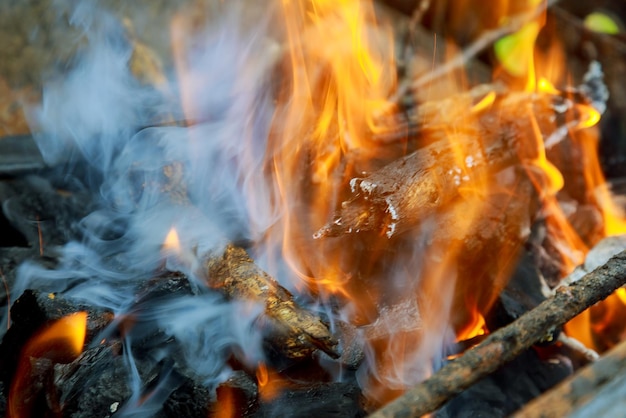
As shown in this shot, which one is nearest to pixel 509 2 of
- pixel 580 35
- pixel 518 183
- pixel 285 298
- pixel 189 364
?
pixel 580 35

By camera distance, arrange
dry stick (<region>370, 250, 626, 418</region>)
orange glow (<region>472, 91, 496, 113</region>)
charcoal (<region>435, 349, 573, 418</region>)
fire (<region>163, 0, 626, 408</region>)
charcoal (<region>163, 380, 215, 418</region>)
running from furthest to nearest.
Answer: orange glow (<region>472, 91, 496, 113</region>), fire (<region>163, 0, 626, 408</region>), charcoal (<region>435, 349, 573, 418</region>), charcoal (<region>163, 380, 215, 418</region>), dry stick (<region>370, 250, 626, 418</region>)

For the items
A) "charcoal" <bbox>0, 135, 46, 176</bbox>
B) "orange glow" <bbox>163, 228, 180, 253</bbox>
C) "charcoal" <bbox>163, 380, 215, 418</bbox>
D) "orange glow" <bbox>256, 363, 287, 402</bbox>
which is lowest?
"charcoal" <bbox>163, 380, 215, 418</bbox>

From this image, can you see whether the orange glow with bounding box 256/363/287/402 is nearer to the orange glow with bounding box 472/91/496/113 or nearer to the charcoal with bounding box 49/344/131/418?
the charcoal with bounding box 49/344/131/418

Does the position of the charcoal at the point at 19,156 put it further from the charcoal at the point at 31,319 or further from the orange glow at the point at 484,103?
the orange glow at the point at 484,103

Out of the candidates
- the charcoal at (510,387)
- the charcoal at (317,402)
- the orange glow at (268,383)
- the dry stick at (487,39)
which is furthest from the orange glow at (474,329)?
the dry stick at (487,39)

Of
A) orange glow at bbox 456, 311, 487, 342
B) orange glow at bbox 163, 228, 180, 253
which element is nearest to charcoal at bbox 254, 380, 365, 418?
orange glow at bbox 456, 311, 487, 342

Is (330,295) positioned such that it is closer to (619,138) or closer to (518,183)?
(518,183)
